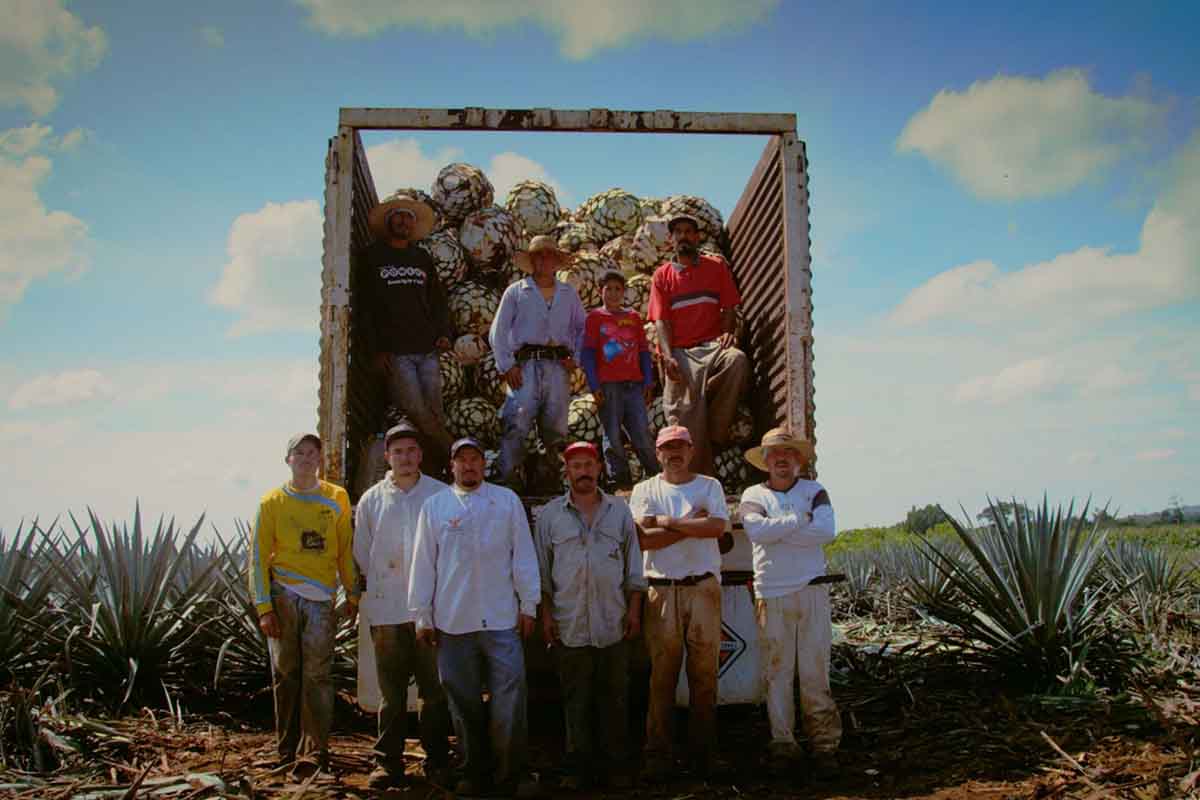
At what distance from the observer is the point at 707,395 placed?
6902mm

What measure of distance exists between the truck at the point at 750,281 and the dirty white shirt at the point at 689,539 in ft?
1.55

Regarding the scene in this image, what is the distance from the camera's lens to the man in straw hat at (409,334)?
6.88 meters

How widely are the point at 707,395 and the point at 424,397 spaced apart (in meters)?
1.93

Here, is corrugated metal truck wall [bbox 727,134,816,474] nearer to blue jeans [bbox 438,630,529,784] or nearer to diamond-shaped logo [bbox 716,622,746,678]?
diamond-shaped logo [bbox 716,622,746,678]

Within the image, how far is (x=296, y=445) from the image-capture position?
5.36 m

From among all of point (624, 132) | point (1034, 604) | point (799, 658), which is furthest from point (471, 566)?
point (1034, 604)

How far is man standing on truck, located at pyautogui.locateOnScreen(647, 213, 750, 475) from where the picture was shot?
6.83 meters

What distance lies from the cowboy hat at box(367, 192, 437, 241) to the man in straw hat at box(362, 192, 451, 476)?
25 centimetres

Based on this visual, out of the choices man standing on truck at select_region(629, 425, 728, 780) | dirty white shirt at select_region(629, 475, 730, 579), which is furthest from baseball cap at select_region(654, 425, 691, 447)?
dirty white shirt at select_region(629, 475, 730, 579)

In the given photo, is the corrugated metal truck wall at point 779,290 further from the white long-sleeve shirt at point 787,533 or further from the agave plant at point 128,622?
the agave plant at point 128,622

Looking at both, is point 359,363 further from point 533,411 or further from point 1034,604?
point 1034,604

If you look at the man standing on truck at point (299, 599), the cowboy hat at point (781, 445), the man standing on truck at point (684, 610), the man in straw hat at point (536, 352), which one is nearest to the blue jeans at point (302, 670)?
the man standing on truck at point (299, 599)

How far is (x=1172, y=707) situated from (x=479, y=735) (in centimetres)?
373

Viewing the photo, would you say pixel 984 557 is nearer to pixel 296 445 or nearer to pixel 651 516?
pixel 651 516
